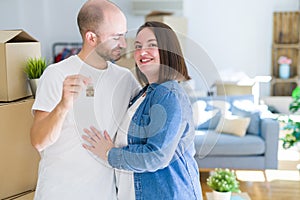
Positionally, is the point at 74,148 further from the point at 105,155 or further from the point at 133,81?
the point at 133,81

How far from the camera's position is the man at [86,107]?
131cm

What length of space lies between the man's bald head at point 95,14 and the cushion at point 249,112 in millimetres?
3095

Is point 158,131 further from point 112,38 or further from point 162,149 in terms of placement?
point 112,38

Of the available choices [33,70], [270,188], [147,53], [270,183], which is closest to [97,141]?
[147,53]

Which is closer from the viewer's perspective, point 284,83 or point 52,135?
point 52,135

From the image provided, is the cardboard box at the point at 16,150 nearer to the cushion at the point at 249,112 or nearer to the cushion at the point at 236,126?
the cushion at the point at 236,126

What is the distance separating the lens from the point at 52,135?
128cm

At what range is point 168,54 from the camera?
125cm

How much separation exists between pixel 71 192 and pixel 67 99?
309 mm

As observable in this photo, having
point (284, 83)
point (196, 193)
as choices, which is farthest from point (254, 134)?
point (196, 193)

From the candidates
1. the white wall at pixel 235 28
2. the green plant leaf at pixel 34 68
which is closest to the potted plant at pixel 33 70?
the green plant leaf at pixel 34 68

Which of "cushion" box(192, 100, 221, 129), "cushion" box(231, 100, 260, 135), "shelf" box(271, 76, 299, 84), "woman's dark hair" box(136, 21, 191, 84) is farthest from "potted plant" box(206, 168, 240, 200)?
"shelf" box(271, 76, 299, 84)

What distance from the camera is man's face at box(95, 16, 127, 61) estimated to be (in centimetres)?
133

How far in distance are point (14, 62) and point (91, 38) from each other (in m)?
0.38
